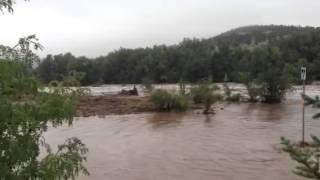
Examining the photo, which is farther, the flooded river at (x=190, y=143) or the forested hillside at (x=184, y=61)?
the forested hillside at (x=184, y=61)

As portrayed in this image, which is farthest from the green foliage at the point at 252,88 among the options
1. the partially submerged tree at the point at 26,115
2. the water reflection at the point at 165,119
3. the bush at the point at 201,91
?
the partially submerged tree at the point at 26,115

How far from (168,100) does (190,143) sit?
52.5 ft

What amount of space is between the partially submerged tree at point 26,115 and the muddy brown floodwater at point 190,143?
30.8 ft

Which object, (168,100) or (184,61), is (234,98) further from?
(184,61)

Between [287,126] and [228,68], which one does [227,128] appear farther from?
[228,68]

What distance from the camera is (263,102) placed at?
41812 millimetres

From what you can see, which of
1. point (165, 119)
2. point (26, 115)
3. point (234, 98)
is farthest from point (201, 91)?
point (26, 115)

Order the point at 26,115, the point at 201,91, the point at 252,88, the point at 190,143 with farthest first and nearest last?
the point at 252,88 → the point at 201,91 → the point at 190,143 → the point at 26,115

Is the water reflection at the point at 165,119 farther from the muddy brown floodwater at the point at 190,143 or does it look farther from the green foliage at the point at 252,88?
the green foliage at the point at 252,88

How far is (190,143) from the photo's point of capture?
70.5 feet

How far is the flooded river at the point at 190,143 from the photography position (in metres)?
16.1

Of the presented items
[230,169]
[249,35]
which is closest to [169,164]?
[230,169]

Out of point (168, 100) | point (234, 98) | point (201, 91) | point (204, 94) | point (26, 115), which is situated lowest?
point (234, 98)

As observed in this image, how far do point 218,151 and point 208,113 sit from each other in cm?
1423
